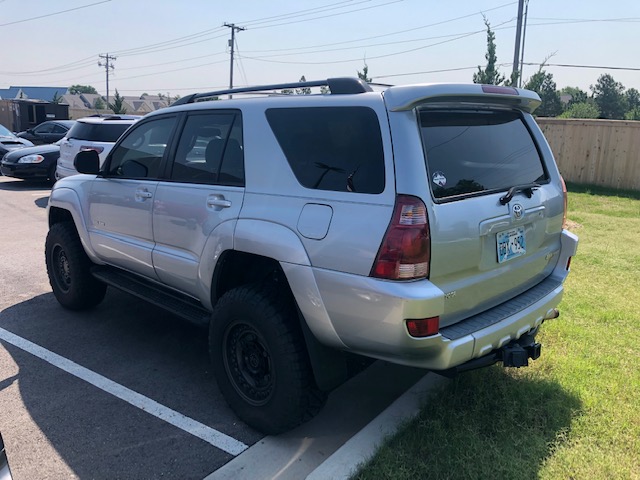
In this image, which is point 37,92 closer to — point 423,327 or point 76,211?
point 76,211

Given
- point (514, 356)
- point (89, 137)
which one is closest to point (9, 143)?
point (89, 137)

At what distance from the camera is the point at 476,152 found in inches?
122

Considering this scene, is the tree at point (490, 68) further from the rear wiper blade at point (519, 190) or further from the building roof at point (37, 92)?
the building roof at point (37, 92)

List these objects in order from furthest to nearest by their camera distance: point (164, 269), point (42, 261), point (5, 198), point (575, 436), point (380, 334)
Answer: point (5, 198), point (42, 261), point (164, 269), point (575, 436), point (380, 334)

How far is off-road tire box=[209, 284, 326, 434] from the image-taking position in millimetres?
3012

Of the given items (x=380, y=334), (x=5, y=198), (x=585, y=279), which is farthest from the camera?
(x=5, y=198)

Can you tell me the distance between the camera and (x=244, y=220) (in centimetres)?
323

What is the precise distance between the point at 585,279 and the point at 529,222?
3.44 meters

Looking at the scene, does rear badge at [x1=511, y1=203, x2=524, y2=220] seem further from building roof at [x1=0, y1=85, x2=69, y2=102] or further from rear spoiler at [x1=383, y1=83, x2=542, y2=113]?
building roof at [x1=0, y1=85, x2=69, y2=102]

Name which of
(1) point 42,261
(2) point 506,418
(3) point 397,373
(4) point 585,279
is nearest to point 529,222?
(2) point 506,418

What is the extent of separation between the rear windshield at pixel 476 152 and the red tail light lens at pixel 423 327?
0.61m

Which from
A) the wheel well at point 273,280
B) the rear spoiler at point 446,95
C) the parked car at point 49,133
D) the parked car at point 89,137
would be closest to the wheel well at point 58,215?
the wheel well at point 273,280

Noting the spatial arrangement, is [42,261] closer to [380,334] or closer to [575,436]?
[380,334]

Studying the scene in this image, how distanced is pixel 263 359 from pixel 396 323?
1.01 m
